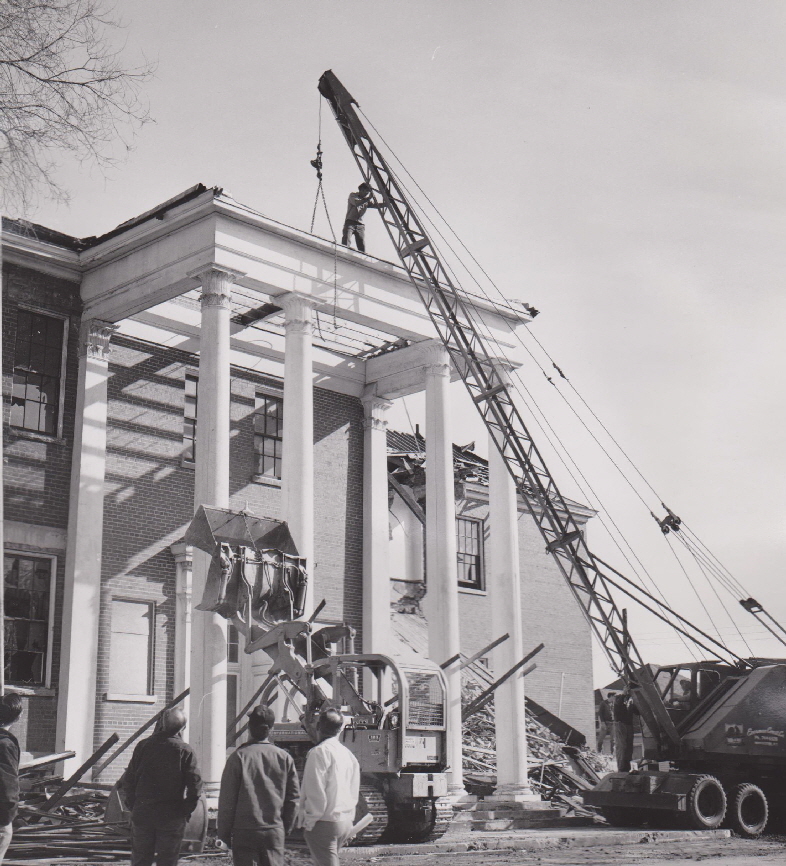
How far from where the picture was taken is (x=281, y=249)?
67.7 ft

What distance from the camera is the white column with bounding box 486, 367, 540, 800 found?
22.3m

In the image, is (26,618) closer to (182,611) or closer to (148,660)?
(148,660)

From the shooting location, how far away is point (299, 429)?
20.1 meters

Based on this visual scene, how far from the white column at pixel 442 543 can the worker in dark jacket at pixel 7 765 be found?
42.5 ft

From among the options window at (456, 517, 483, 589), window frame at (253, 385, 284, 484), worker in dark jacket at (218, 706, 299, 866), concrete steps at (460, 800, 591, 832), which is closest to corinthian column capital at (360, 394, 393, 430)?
window frame at (253, 385, 284, 484)

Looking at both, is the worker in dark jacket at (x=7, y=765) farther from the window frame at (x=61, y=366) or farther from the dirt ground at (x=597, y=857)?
the window frame at (x=61, y=366)

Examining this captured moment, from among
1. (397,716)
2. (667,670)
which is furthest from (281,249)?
(667,670)

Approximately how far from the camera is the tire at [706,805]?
18594mm

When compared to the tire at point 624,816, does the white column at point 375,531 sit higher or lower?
higher

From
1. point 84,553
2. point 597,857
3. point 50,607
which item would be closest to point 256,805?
point 597,857

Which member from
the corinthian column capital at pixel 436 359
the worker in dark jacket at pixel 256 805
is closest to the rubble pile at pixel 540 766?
the corinthian column capital at pixel 436 359

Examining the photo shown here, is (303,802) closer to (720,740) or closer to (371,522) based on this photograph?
(720,740)

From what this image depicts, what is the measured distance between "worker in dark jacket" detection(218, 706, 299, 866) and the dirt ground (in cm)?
526

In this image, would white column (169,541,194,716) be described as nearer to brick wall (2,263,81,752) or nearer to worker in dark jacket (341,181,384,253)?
brick wall (2,263,81,752)
